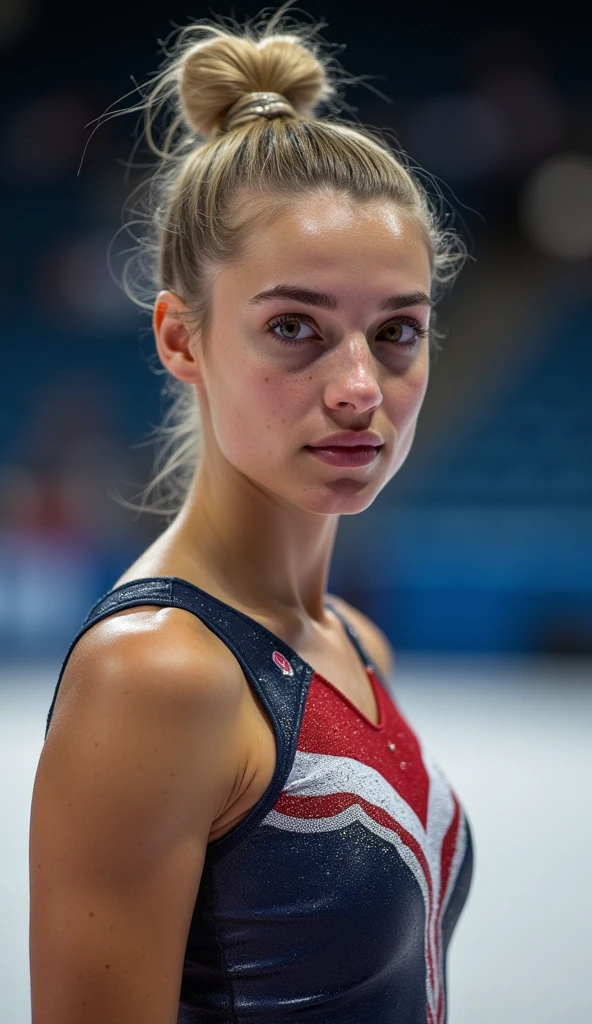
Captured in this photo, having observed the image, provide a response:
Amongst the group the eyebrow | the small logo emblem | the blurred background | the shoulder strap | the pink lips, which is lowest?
the small logo emblem

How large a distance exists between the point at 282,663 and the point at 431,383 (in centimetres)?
628

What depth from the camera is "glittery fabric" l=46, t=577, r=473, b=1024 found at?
0.87 meters

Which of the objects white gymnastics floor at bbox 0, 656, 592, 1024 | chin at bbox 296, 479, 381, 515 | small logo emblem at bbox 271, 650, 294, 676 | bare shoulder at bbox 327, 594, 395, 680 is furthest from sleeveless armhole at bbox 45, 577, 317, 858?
bare shoulder at bbox 327, 594, 395, 680

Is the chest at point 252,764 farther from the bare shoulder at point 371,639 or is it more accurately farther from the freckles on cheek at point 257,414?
the bare shoulder at point 371,639

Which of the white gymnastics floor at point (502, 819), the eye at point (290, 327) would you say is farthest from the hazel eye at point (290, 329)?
the white gymnastics floor at point (502, 819)

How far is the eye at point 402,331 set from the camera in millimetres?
985

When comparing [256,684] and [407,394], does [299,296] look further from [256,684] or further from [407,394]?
[256,684]

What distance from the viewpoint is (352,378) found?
926 mm

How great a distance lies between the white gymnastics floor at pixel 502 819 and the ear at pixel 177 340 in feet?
2.09

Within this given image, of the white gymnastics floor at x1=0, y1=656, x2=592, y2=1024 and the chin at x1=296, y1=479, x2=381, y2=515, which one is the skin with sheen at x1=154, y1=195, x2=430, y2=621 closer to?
the chin at x1=296, y1=479, x2=381, y2=515

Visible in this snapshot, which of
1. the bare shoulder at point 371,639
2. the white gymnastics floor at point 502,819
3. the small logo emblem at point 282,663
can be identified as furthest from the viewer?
the white gymnastics floor at point 502,819

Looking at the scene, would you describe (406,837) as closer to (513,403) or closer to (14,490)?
(14,490)

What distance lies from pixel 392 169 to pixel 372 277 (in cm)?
17

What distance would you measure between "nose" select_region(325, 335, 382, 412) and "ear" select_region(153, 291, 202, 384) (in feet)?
0.57
